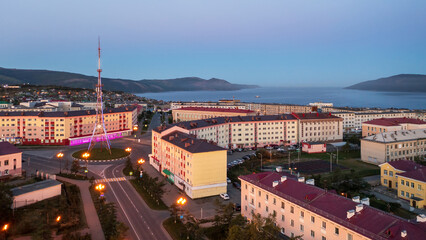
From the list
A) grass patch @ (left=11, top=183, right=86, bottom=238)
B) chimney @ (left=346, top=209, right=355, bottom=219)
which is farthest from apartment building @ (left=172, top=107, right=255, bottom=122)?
chimney @ (left=346, top=209, right=355, bottom=219)

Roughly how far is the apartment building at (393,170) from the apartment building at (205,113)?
45.7 m

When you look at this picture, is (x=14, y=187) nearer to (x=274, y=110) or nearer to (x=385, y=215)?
(x=385, y=215)

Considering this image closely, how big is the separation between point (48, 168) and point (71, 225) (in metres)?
20.6

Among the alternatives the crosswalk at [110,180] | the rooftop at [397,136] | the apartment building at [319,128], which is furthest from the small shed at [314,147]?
the crosswalk at [110,180]

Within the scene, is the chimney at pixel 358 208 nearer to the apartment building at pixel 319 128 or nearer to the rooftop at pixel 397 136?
the rooftop at pixel 397 136

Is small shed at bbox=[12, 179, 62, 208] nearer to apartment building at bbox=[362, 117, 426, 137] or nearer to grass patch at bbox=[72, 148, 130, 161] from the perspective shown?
grass patch at bbox=[72, 148, 130, 161]

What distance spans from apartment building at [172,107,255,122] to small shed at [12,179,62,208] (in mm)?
55489

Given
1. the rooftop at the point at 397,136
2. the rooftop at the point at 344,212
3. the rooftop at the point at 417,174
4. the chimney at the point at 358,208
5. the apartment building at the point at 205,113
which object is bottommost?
the rooftop at the point at 417,174

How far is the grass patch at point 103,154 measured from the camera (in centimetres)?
4891

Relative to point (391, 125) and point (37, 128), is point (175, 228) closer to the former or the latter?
point (37, 128)

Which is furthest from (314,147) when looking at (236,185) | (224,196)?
(224,196)

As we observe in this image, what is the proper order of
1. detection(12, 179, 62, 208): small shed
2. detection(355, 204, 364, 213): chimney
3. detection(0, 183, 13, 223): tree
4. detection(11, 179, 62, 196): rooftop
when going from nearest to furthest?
detection(355, 204, 364, 213): chimney → detection(0, 183, 13, 223): tree → detection(12, 179, 62, 208): small shed → detection(11, 179, 62, 196): rooftop

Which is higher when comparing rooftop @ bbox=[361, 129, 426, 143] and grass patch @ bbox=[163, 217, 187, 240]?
rooftop @ bbox=[361, 129, 426, 143]

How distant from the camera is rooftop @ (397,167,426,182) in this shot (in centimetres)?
3110
